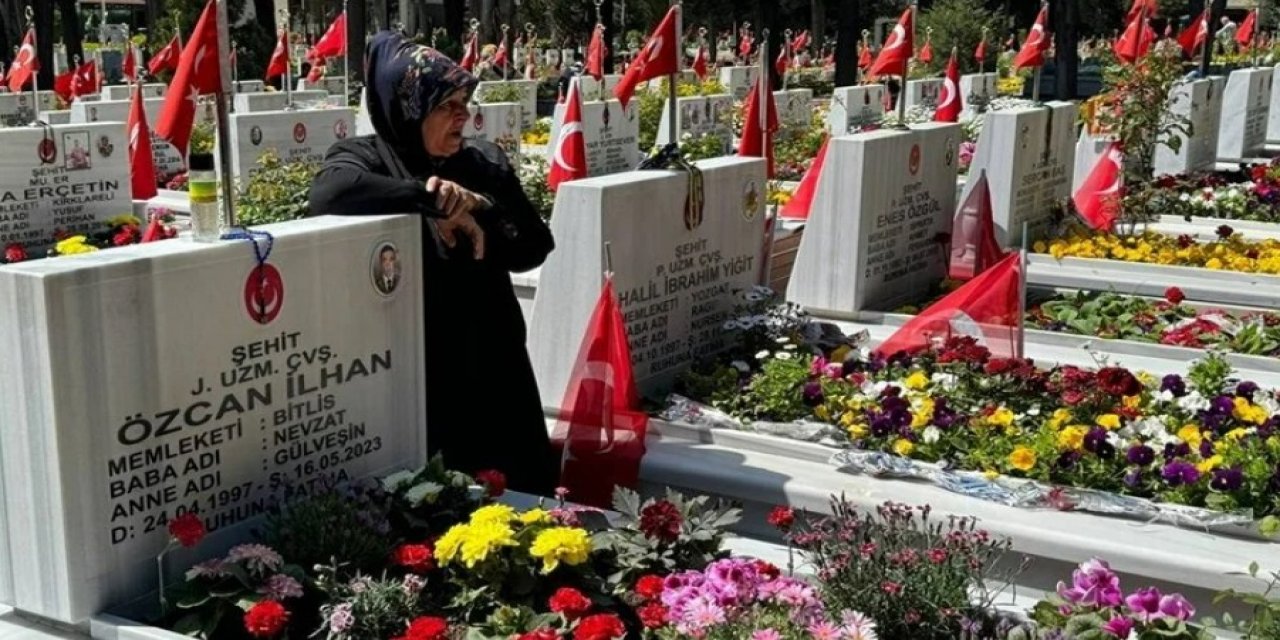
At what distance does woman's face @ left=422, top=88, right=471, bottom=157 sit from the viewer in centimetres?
455

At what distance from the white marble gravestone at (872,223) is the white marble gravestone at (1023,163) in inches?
36.0

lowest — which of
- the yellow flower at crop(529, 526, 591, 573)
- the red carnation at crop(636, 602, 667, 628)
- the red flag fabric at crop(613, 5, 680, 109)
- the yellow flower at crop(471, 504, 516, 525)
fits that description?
the red carnation at crop(636, 602, 667, 628)

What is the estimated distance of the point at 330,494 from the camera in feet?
13.8

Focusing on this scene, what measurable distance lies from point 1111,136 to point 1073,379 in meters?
6.62

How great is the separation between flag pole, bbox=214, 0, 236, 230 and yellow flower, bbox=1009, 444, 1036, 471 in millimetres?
2913

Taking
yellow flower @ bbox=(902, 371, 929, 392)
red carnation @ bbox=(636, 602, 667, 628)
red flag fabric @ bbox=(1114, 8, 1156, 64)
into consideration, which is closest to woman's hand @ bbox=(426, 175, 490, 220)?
red carnation @ bbox=(636, 602, 667, 628)

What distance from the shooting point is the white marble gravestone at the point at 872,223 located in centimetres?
845

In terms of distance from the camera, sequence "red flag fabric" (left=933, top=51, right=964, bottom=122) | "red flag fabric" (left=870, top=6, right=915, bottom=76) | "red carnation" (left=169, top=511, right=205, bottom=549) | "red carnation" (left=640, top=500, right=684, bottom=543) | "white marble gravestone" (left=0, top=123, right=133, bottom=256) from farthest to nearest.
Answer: "red flag fabric" (left=933, top=51, right=964, bottom=122)
"red flag fabric" (left=870, top=6, right=915, bottom=76)
"white marble gravestone" (left=0, top=123, right=133, bottom=256)
"red carnation" (left=640, top=500, right=684, bottom=543)
"red carnation" (left=169, top=511, right=205, bottom=549)

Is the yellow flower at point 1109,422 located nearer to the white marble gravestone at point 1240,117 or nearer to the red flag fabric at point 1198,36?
the white marble gravestone at point 1240,117

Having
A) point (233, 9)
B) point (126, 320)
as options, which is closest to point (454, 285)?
point (126, 320)

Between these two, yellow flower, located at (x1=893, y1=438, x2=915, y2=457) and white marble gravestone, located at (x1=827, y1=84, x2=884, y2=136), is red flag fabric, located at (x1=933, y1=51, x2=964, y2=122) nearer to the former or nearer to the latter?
white marble gravestone, located at (x1=827, y1=84, x2=884, y2=136)

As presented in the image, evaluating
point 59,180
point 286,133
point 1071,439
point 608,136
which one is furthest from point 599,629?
point 608,136

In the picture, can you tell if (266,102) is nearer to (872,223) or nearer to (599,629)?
(872,223)

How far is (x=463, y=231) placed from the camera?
4777 mm
